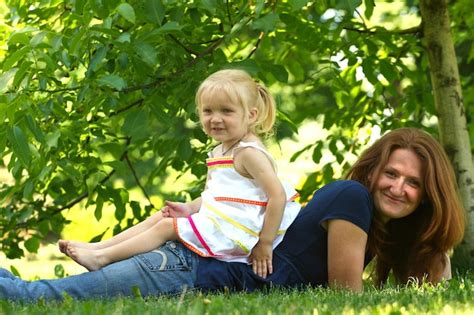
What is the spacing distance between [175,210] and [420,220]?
4.13 ft

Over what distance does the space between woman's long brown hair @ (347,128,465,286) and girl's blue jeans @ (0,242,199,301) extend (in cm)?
101

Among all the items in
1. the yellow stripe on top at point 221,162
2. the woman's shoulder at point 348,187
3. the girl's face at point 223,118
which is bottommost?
the woman's shoulder at point 348,187

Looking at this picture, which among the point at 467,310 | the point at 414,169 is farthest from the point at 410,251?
the point at 467,310

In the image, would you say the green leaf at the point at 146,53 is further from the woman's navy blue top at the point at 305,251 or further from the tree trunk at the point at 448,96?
the tree trunk at the point at 448,96

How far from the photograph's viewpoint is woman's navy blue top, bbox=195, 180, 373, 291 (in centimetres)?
420

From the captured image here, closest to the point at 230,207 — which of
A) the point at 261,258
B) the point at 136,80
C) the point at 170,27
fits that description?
the point at 261,258

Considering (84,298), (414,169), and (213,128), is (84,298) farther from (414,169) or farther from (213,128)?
(414,169)

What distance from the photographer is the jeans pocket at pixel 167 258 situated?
4164mm

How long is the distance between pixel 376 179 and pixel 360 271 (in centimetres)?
49

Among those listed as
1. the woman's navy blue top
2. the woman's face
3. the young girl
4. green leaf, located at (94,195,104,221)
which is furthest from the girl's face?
green leaf, located at (94,195,104,221)

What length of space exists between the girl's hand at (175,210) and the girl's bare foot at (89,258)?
1.39ft

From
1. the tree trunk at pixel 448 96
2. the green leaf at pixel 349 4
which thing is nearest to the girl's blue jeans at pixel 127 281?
the green leaf at pixel 349 4

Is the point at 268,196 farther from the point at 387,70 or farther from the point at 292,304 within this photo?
the point at 387,70

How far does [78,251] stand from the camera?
4.18 metres
